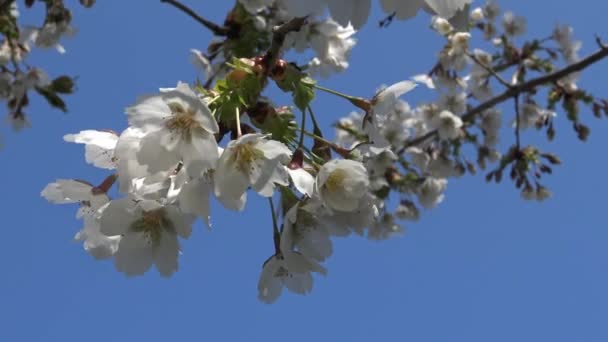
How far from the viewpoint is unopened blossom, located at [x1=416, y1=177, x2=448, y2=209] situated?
7016mm

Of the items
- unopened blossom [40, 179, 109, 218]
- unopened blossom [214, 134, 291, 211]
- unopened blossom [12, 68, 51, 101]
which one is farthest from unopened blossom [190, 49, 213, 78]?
unopened blossom [214, 134, 291, 211]

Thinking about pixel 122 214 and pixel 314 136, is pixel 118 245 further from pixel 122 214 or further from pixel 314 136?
pixel 314 136

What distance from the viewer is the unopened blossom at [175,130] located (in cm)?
137

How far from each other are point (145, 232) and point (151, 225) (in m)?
0.02

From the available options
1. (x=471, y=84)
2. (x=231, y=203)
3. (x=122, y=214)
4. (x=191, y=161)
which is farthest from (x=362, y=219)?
(x=471, y=84)

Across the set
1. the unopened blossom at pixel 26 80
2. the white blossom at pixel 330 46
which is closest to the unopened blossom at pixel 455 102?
the white blossom at pixel 330 46

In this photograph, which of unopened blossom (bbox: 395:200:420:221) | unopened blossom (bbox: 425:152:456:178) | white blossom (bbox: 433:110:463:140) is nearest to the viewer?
white blossom (bbox: 433:110:463:140)

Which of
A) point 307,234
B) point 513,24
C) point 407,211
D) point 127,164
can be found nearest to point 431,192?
point 407,211

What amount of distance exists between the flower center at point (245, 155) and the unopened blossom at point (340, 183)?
0.19 m

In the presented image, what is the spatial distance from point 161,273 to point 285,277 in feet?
1.20

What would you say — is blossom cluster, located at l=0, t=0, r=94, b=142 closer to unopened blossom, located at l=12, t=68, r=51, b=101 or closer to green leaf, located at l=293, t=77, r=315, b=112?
unopened blossom, located at l=12, t=68, r=51, b=101

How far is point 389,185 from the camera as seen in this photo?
602cm

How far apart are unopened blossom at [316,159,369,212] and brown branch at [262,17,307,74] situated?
30cm

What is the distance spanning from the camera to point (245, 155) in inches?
55.1
